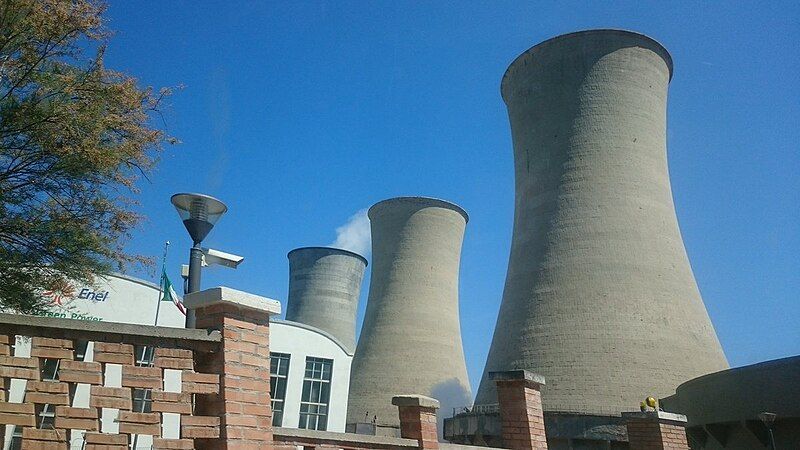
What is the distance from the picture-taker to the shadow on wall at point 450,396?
2569 cm

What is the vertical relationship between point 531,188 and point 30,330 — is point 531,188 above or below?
above

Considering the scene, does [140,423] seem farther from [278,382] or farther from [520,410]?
[278,382]

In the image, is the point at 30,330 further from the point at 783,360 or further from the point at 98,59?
the point at 783,360

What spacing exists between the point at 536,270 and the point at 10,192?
1300 cm

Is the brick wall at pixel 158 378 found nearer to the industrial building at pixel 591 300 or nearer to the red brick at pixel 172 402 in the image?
the red brick at pixel 172 402

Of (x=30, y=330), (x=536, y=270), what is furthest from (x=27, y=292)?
(x=536, y=270)

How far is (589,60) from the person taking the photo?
1803cm

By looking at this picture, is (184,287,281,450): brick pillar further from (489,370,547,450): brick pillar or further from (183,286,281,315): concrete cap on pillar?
(489,370,547,450): brick pillar

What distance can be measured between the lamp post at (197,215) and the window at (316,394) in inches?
416

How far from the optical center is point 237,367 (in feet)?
10.3

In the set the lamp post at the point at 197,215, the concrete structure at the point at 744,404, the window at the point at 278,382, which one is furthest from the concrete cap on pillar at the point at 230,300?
the concrete structure at the point at 744,404

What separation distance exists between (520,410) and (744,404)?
1049 cm

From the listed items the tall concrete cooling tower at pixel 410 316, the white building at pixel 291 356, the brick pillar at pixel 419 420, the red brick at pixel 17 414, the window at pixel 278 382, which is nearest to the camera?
the red brick at pixel 17 414

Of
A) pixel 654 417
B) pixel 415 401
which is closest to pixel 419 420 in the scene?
pixel 415 401
